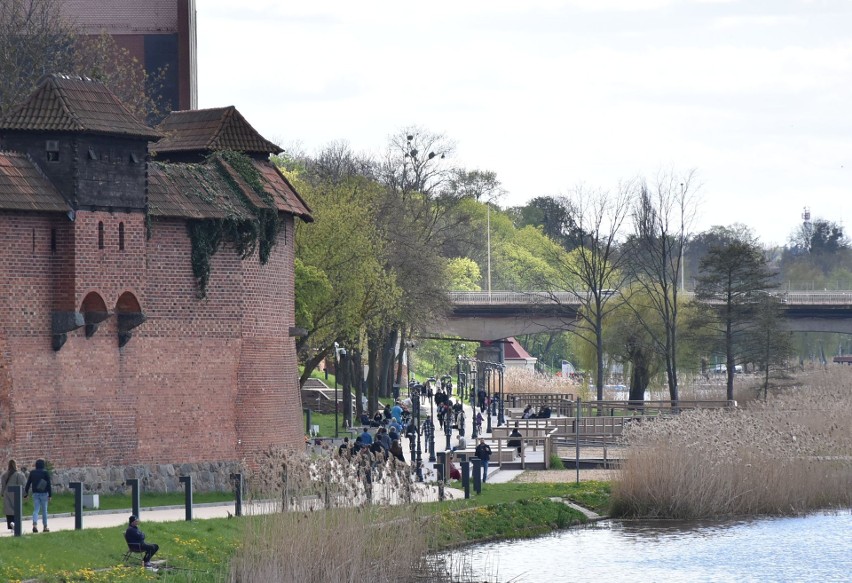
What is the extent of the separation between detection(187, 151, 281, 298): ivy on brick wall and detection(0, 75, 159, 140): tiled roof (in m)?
2.65

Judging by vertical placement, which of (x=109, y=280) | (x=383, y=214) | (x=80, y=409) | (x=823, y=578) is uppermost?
(x=383, y=214)

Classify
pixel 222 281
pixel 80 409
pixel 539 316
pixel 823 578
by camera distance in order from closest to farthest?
pixel 823 578, pixel 80 409, pixel 222 281, pixel 539 316

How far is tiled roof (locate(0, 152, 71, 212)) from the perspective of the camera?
109 feet

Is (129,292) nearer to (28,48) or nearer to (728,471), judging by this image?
(728,471)

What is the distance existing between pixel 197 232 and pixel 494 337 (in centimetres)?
5560

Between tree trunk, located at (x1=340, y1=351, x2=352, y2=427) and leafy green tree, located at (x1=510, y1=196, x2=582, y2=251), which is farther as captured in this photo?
leafy green tree, located at (x1=510, y1=196, x2=582, y2=251)

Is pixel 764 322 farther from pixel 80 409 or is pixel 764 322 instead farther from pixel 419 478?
pixel 80 409

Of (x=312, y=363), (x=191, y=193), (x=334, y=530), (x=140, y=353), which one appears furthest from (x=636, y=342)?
(x=334, y=530)

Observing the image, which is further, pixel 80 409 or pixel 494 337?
pixel 494 337

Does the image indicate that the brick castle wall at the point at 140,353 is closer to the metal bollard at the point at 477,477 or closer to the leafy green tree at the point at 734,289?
the metal bollard at the point at 477,477

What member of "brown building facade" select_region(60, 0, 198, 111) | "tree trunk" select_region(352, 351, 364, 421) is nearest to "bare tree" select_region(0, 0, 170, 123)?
"brown building facade" select_region(60, 0, 198, 111)

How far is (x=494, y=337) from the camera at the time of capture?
9156 cm

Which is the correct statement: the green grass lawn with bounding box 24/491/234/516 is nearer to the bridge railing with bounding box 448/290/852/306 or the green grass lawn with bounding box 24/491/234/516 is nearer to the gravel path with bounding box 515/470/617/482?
the gravel path with bounding box 515/470/617/482

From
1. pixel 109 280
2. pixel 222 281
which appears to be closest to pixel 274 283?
A: pixel 222 281
